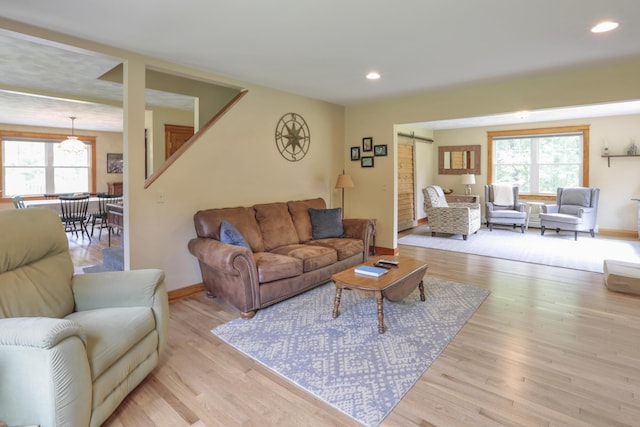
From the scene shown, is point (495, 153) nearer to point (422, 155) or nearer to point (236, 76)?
point (422, 155)

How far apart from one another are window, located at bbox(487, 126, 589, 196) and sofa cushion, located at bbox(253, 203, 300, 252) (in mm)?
5958

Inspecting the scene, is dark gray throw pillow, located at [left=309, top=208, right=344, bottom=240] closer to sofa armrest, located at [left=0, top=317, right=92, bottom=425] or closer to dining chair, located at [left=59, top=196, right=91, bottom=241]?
sofa armrest, located at [left=0, top=317, right=92, bottom=425]

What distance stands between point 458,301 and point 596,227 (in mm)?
5522

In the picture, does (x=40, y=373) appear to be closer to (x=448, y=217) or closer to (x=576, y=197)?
(x=448, y=217)

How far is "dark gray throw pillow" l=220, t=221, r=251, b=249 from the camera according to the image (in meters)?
3.23

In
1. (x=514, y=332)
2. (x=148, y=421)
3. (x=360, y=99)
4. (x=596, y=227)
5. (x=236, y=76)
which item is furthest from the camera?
(x=596, y=227)

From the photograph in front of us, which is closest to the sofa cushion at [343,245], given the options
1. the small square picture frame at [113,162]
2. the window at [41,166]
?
the window at [41,166]

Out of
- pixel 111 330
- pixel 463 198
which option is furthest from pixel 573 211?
pixel 111 330

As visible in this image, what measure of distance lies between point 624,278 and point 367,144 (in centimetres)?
363

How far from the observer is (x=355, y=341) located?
8.66 feet

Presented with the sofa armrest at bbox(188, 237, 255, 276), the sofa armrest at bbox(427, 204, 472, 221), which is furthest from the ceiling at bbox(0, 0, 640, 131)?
the sofa armrest at bbox(427, 204, 472, 221)

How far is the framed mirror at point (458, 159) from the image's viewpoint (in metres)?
8.34

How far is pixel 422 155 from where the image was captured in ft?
27.6

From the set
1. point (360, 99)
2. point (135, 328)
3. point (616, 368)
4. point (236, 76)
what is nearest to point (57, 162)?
point (236, 76)
